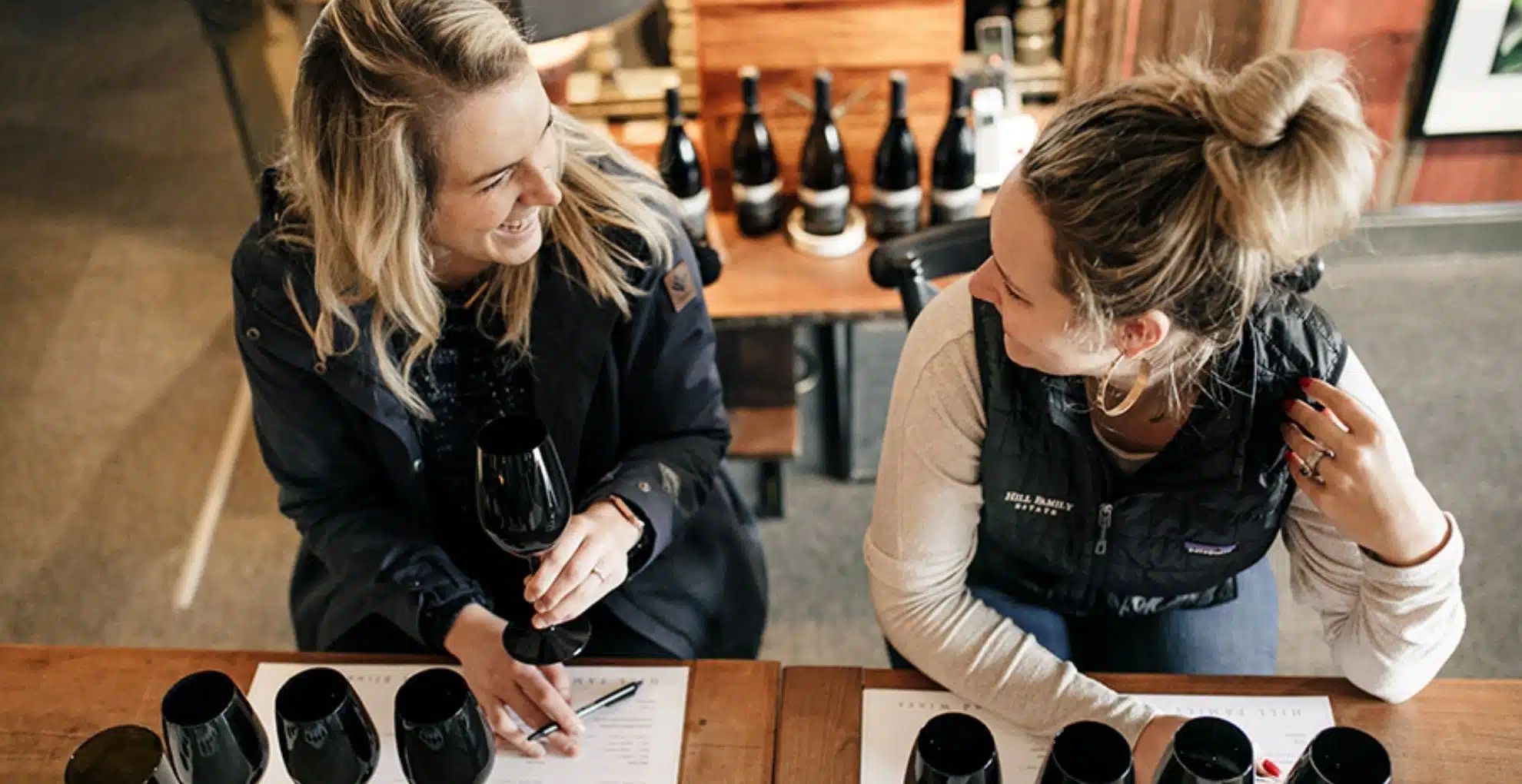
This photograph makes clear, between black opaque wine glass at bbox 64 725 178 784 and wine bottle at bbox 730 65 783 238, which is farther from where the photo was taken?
wine bottle at bbox 730 65 783 238

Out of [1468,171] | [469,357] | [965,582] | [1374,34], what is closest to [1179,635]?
[965,582]

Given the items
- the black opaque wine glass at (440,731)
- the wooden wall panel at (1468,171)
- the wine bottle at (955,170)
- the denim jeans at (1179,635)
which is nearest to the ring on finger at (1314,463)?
the denim jeans at (1179,635)

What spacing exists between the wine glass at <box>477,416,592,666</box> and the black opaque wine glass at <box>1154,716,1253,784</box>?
0.53m

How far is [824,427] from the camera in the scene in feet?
8.48

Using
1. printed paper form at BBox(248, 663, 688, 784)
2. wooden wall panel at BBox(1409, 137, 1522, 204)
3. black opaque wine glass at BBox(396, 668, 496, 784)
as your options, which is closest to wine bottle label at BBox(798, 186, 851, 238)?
printed paper form at BBox(248, 663, 688, 784)

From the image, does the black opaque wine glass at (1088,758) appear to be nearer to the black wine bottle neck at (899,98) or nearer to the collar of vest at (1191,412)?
the collar of vest at (1191,412)

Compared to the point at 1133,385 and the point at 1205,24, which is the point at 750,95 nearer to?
the point at 1133,385

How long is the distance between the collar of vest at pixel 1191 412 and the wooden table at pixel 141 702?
0.34 metres

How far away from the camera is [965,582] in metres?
1.27

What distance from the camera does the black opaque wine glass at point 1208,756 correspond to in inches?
32.2

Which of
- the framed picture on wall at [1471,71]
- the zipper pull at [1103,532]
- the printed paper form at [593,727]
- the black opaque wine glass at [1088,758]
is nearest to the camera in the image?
the black opaque wine glass at [1088,758]

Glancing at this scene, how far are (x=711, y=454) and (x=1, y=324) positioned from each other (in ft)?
7.77

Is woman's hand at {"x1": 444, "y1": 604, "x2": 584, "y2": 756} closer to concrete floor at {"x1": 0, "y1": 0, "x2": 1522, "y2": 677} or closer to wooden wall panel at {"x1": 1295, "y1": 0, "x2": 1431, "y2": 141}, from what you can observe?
concrete floor at {"x1": 0, "y1": 0, "x2": 1522, "y2": 677}

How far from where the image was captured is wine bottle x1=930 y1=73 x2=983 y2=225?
2000mm
